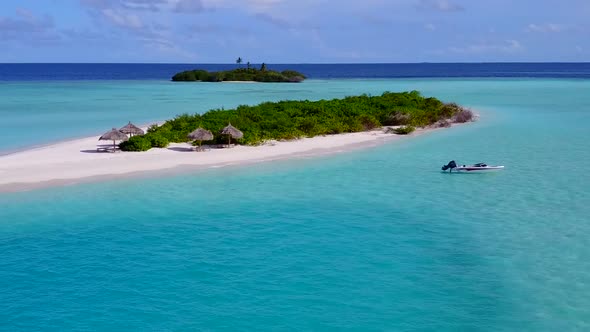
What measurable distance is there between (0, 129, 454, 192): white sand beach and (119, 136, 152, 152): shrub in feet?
1.32

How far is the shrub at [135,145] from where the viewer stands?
98.6ft

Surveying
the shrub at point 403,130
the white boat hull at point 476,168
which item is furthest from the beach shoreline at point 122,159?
the white boat hull at point 476,168

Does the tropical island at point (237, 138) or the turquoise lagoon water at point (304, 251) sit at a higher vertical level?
the tropical island at point (237, 138)

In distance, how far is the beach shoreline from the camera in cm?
2423

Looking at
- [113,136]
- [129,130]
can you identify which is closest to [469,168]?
[113,136]

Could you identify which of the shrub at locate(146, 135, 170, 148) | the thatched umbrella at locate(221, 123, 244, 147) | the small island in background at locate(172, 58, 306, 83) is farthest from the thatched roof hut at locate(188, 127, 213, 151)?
the small island in background at locate(172, 58, 306, 83)

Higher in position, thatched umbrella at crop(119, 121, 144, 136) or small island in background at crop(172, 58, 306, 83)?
small island in background at crop(172, 58, 306, 83)

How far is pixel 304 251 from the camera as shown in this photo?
15820 mm

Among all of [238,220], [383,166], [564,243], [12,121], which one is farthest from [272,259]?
[12,121]

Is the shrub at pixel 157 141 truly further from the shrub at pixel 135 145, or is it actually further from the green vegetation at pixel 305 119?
the shrub at pixel 135 145

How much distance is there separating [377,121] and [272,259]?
27.4 metres

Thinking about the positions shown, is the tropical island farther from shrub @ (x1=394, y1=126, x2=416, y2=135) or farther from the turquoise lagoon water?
the turquoise lagoon water

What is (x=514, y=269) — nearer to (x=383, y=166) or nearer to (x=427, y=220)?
(x=427, y=220)

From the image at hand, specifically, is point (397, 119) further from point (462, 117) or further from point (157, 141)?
point (157, 141)
